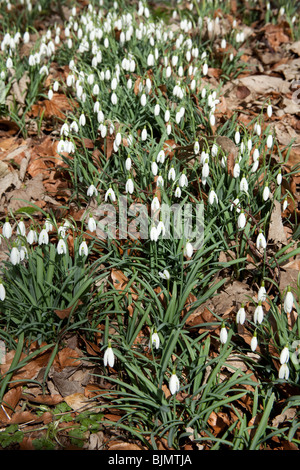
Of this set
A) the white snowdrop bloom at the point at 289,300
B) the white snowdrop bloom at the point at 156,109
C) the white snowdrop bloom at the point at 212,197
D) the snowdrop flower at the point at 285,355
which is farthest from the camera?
the white snowdrop bloom at the point at 156,109

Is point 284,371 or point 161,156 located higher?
point 161,156

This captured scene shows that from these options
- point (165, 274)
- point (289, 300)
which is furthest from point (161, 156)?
point (289, 300)

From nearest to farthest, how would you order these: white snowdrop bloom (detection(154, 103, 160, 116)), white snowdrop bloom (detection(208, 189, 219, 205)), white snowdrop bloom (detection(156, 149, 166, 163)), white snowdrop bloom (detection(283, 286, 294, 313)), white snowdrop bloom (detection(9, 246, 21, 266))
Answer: white snowdrop bloom (detection(283, 286, 294, 313)) → white snowdrop bloom (detection(9, 246, 21, 266)) → white snowdrop bloom (detection(208, 189, 219, 205)) → white snowdrop bloom (detection(156, 149, 166, 163)) → white snowdrop bloom (detection(154, 103, 160, 116))

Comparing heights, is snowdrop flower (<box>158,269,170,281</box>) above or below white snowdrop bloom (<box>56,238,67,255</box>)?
below

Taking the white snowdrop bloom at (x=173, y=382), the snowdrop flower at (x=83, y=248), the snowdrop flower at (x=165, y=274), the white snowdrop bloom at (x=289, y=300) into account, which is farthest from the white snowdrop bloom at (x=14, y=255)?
the white snowdrop bloom at (x=289, y=300)

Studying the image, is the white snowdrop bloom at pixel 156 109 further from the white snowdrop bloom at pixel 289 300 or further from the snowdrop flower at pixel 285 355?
the snowdrop flower at pixel 285 355

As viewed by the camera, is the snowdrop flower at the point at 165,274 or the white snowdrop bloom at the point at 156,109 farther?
the white snowdrop bloom at the point at 156,109

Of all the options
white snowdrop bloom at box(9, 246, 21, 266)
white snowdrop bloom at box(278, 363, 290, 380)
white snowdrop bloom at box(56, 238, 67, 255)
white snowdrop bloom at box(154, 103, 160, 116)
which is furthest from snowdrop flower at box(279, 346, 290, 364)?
white snowdrop bloom at box(154, 103, 160, 116)

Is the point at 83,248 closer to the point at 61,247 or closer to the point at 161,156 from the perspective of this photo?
the point at 61,247

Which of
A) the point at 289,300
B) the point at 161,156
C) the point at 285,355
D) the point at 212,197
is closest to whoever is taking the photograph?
the point at 285,355

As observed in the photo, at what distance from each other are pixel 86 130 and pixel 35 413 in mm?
2103

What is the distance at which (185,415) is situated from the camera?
82.0 inches

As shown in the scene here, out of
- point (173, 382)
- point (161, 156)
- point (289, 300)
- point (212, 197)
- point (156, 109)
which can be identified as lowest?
point (173, 382)

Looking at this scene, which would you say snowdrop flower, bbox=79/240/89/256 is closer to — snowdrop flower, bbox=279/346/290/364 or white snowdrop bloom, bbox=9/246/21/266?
white snowdrop bloom, bbox=9/246/21/266
